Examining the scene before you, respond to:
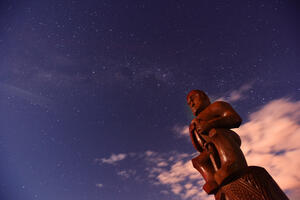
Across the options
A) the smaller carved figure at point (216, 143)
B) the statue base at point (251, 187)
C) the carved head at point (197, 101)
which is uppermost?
the carved head at point (197, 101)

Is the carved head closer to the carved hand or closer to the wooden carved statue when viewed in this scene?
the wooden carved statue

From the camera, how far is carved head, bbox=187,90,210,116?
11.1 feet

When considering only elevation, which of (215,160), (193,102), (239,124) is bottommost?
(215,160)

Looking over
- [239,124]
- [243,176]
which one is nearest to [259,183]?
[243,176]

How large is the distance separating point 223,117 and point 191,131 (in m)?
0.58

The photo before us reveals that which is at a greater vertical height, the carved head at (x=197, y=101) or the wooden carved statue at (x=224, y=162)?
the carved head at (x=197, y=101)

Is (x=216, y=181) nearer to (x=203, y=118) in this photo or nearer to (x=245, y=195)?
(x=245, y=195)

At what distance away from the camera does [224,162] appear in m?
2.29

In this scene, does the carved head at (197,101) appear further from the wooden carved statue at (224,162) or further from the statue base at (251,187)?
the statue base at (251,187)

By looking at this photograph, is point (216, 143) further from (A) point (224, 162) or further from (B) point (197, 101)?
(B) point (197, 101)

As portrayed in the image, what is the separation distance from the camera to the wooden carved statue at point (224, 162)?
1.94 meters

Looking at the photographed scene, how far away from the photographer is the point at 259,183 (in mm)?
1925

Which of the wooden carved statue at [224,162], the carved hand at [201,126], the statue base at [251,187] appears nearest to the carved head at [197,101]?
the wooden carved statue at [224,162]

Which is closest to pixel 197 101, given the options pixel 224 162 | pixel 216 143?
pixel 216 143
